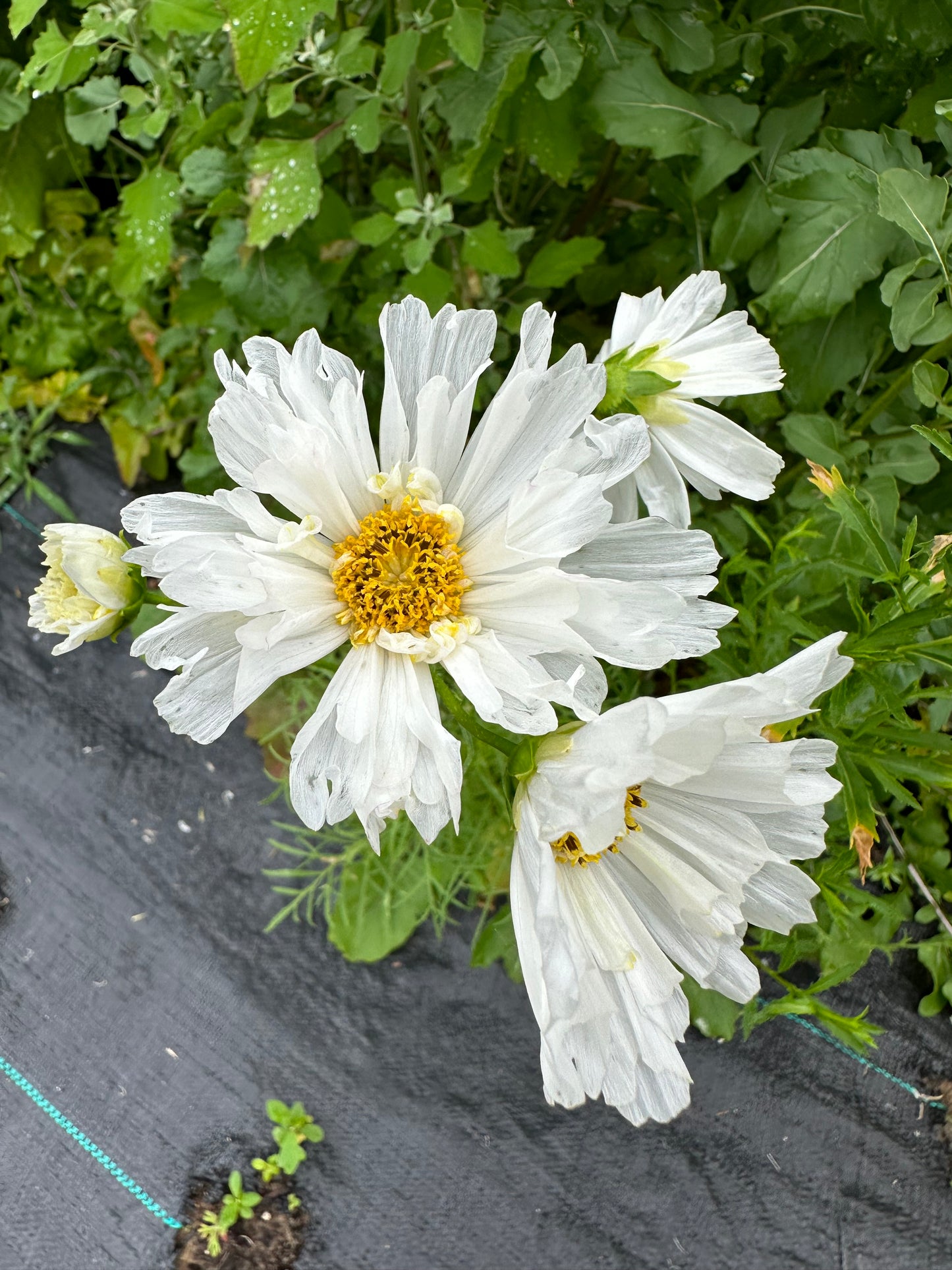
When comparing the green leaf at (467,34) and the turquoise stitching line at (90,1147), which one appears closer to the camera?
the green leaf at (467,34)

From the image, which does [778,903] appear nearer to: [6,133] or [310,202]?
[310,202]

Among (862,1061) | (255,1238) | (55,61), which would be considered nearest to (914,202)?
(55,61)

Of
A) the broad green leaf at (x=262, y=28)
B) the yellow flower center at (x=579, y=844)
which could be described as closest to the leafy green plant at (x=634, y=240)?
the broad green leaf at (x=262, y=28)

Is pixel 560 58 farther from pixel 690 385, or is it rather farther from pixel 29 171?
pixel 29 171

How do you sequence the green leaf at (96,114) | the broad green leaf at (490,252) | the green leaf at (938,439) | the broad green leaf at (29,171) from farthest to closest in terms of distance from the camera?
the broad green leaf at (29,171), the green leaf at (96,114), the broad green leaf at (490,252), the green leaf at (938,439)

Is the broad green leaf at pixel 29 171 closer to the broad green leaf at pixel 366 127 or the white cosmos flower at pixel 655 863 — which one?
the broad green leaf at pixel 366 127

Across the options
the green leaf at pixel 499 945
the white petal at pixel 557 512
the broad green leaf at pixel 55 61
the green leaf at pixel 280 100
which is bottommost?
the green leaf at pixel 499 945

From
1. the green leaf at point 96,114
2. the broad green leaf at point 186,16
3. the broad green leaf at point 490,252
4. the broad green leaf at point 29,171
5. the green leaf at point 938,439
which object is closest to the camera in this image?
the green leaf at point 938,439
